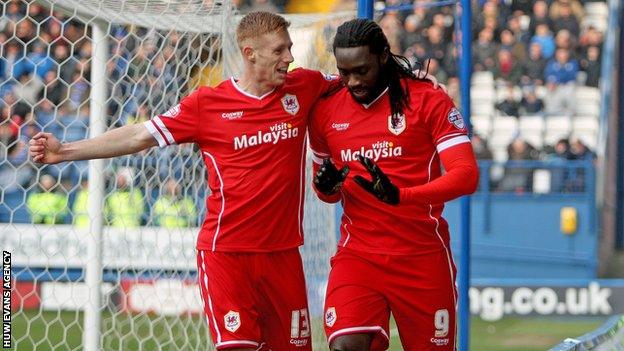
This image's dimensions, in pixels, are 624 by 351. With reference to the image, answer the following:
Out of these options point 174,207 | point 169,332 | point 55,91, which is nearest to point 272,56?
point 174,207

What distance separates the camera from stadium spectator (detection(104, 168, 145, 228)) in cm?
759

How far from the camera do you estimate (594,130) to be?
1706 cm

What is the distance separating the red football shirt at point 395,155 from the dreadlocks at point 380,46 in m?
0.04

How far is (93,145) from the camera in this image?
5020mm

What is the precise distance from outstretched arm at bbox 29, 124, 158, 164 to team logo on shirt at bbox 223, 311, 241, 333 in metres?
0.81

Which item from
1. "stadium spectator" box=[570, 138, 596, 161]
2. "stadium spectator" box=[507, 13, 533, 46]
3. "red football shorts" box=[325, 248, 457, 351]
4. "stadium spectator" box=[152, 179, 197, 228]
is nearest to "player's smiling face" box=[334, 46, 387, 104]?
"red football shorts" box=[325, 248, 457, 351]

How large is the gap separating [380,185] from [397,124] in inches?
17.8

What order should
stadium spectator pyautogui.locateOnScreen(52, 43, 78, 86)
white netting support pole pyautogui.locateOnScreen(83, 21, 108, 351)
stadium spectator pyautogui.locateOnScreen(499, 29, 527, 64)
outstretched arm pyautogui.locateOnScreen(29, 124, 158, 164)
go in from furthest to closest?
stadium spectator pyautogui.locateOnScreen(499, 29, 527, 64) < stadium spectator pyautogui.locateOnScreen(52, 43, 78, 86) < white netting support pole pyautogui.locateOnScreen(83, 21, 108, 351) < outstretched arm pyautogui.locateOnScreen(29, 124, 158, 164)

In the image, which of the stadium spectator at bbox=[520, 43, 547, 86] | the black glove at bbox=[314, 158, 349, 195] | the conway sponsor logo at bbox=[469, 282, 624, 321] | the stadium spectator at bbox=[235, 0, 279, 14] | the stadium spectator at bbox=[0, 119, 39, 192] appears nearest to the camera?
the black glove at bbox=[314, 158, 349, 195]

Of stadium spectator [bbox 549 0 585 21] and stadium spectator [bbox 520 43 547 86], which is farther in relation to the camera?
stadium spectator [bbox 549 0 585 21]

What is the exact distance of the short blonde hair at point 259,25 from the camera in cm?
507

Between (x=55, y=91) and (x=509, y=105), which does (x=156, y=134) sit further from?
(x=509, y=105)

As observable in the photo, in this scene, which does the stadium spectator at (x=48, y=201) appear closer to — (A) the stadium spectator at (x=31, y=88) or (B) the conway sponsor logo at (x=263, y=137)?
(A) the stadium spectator at (x=31, y=88)

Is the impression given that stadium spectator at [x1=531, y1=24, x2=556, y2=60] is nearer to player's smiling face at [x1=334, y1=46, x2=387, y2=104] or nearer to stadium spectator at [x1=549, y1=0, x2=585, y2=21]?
Result: stadium spectator at [x1=549, y1=0, x2=585, y2=21]
